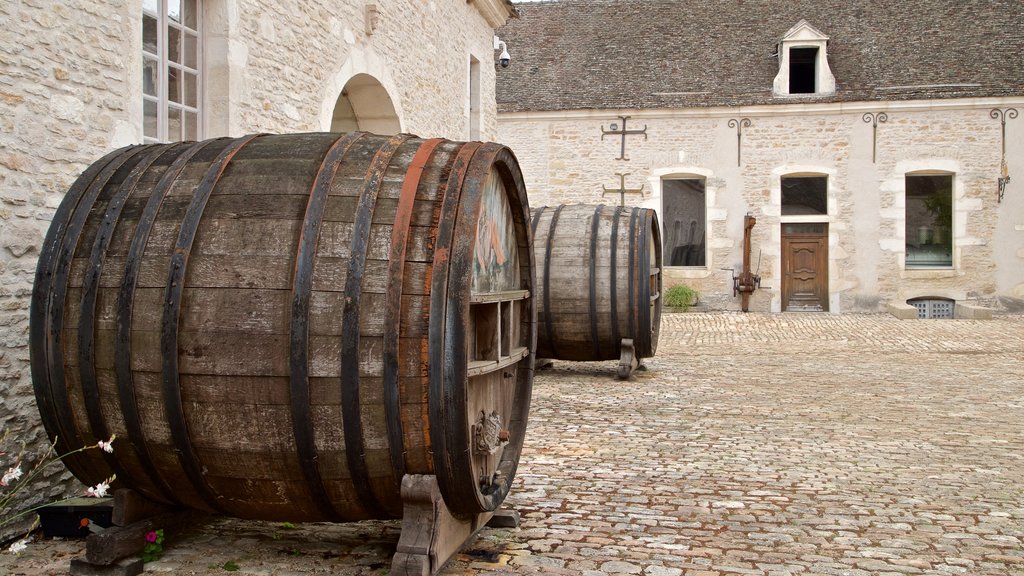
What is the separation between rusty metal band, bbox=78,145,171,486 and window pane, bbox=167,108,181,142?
2.89 m

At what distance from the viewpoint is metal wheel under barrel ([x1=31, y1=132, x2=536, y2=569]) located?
2656mm

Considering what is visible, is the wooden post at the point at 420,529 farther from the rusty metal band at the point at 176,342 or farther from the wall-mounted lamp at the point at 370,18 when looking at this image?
the wall-mounted lamp at the point at 370,18

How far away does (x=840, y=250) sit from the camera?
57.7 feet

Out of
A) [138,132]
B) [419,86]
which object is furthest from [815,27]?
[138,132]

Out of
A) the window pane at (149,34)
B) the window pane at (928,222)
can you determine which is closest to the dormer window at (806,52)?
the window pane at (928,222)

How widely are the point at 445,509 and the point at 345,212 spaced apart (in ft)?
3.32

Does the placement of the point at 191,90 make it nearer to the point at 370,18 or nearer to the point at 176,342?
the point at 370,18

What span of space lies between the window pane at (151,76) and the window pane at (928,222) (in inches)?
630

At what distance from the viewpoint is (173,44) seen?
19.1 ft

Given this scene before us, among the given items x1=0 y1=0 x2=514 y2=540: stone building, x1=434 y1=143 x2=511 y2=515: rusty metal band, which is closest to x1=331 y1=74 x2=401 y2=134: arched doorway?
x1=0 y1=0 x2=514 y2=540: stone building

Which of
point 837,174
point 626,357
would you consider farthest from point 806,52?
point 626,357

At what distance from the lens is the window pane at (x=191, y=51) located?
19.5 ft

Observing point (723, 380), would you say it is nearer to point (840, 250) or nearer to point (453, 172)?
point (453, 172)

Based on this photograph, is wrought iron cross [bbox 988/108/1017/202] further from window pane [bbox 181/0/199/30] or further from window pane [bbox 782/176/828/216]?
window pane [bbox 181/0/199/30]
